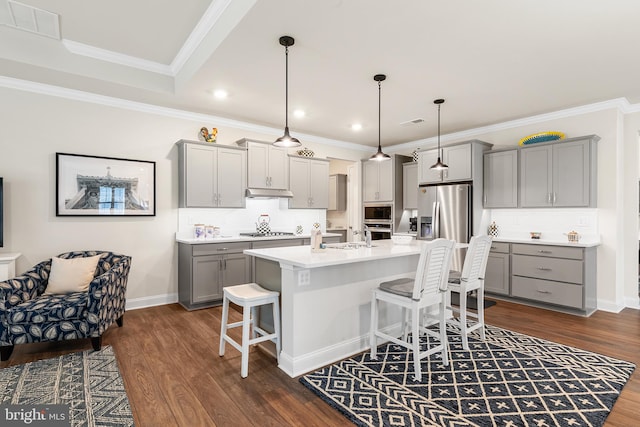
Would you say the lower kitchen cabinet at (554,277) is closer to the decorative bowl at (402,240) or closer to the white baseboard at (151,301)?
the decorative bowl at (402,240)

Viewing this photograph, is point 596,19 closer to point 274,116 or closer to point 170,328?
point 274,116

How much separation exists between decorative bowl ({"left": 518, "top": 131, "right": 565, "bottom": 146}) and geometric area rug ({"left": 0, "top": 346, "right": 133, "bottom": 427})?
18.3ft

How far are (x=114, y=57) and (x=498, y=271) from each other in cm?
555

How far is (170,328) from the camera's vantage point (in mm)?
3664

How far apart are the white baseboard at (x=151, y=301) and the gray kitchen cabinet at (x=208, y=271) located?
11cm

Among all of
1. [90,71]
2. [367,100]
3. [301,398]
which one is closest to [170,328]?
[301,398]

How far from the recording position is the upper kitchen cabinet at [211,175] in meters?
4.59

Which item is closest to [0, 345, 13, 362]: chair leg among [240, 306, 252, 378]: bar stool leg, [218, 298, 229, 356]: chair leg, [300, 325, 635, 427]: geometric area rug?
[218, 298, 229, 356]: chair leg

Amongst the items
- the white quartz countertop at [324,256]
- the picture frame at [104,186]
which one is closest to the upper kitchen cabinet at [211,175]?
the picture frame at [104,186]

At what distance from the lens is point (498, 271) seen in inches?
192

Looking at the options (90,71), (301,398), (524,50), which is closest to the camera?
(301,398)

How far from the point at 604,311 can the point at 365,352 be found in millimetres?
3541

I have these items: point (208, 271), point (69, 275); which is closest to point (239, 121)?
point (208, 271)

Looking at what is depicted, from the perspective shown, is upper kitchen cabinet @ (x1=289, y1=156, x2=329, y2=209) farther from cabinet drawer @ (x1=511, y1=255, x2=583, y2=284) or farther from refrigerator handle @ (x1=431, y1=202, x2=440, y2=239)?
cabinet drawer @ (x1=511, y1=255, x2=583, y2=284)
